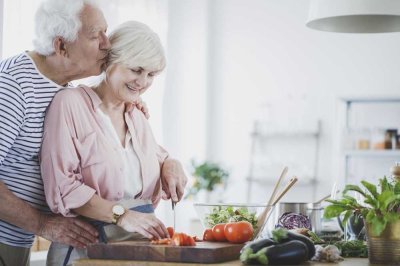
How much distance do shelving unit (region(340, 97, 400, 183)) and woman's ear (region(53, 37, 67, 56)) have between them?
470 cm

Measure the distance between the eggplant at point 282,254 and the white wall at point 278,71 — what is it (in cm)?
491

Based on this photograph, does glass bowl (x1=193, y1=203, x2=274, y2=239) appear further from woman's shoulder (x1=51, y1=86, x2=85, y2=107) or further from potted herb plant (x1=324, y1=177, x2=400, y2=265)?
woman's shoulder (x1=51, y1=86, x2=85, y2=107)

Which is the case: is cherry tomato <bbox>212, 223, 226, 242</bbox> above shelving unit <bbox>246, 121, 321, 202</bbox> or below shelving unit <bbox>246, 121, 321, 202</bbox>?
below

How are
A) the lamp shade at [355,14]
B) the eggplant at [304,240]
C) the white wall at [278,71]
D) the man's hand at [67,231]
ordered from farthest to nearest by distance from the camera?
the white wall at [278,71]
the lamp shade at [355,14]
the man's hand at [67,231]
the eggplant at [304,240]

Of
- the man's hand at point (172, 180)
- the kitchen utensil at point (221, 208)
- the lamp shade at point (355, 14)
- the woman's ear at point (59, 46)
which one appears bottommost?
the kitchen utensil at point (221, 208)

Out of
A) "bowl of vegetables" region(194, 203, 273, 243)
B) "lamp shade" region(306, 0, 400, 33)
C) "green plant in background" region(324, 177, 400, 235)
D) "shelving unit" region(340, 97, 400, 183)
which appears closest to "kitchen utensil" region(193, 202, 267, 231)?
"bowl of vegetables" region(194, 203, 273, 243)

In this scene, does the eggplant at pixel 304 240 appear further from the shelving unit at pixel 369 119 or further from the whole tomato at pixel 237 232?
the shelving unit at pixel 369 119

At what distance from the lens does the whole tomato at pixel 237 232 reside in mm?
2543

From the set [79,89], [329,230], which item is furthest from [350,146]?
[79,89]

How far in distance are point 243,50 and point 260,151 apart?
1160 mm

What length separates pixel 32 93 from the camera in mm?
2641

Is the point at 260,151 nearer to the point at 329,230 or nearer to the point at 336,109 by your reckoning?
the point at 336,109

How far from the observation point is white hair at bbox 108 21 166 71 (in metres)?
2.77

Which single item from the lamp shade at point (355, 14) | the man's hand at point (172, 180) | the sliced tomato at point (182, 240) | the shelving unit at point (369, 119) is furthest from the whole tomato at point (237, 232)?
the shelving unit at point (369, 119)
